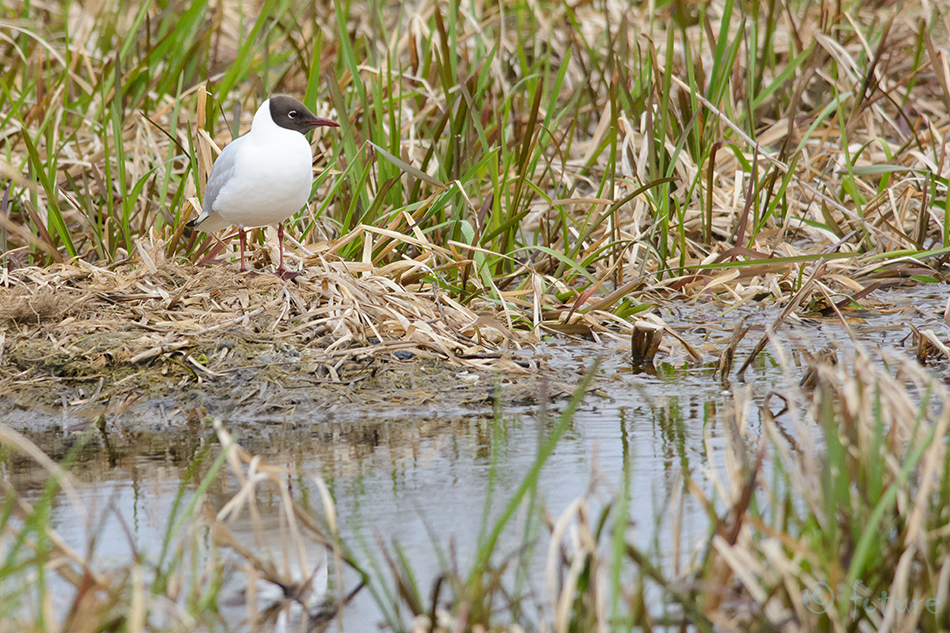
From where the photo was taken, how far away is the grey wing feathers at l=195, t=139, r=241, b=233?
4.15 metres

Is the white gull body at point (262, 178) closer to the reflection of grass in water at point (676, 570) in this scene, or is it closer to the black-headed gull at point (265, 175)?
the black-headed gull at point (265, 175)

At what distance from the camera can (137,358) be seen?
3.65 metres

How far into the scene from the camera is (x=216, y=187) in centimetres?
421

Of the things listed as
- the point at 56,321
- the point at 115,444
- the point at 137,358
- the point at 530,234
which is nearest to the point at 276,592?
the point at 115,444

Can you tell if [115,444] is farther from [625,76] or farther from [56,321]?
[625,76]

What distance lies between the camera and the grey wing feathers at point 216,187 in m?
4.15

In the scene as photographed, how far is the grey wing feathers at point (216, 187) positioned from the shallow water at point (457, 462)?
3.62ft

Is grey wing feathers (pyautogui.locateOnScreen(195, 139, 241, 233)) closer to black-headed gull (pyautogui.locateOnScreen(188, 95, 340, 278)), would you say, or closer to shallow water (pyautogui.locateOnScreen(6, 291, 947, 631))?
black-headed gull (pyautogui.locateOnScreen(188, 95, 340, 278))

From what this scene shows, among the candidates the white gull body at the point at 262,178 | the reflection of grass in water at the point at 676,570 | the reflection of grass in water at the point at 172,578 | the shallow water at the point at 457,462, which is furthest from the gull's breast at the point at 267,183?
the reflection of grass in water at the point at 676,570

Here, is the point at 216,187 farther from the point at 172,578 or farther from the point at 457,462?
the point at 172,578

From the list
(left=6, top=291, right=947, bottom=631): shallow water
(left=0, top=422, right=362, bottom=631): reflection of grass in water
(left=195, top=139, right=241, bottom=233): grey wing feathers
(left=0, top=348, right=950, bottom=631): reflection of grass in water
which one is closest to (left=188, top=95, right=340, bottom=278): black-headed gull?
(left=195, top=139, right=241, bottom=233): grey wing feathers

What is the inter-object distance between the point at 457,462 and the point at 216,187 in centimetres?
181

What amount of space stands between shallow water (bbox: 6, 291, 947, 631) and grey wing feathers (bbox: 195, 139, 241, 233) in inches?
43.5

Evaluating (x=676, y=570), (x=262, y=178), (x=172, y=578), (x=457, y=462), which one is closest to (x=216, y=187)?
(x=262, y=178)
